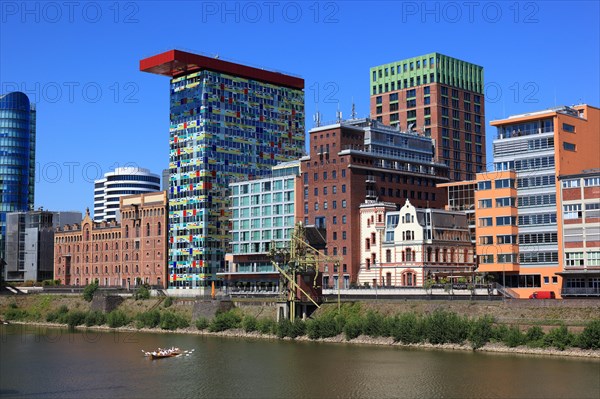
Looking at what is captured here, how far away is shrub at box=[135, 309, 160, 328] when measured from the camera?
153m

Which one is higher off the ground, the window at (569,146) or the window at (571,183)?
the window at (569,146)

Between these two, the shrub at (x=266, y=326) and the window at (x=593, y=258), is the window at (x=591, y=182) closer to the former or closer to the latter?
the window at (x=593, y=258)

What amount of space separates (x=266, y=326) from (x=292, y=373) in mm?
41205

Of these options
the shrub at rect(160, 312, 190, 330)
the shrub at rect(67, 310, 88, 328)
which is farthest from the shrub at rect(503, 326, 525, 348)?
the shrub at rect(67, 310, 88, 328)

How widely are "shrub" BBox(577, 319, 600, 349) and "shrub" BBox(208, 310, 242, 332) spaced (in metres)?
59.8

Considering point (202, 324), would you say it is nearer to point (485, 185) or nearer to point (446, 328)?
point (446, 328)

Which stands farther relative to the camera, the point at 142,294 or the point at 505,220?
the point at 142,294

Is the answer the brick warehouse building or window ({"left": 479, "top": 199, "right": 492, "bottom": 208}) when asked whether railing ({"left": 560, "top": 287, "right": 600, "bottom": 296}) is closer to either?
window ({"left": 479, "top": 199, "right": 492, "bottom": 208})

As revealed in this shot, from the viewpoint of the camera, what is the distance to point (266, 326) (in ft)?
430

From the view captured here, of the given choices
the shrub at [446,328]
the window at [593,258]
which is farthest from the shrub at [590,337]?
the window at [593,258]

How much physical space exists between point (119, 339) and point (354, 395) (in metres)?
69.2

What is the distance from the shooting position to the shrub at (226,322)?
138 metres

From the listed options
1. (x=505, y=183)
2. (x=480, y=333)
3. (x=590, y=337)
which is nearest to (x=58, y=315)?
(x=505, y=183)

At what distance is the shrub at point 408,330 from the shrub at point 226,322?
3429cm
